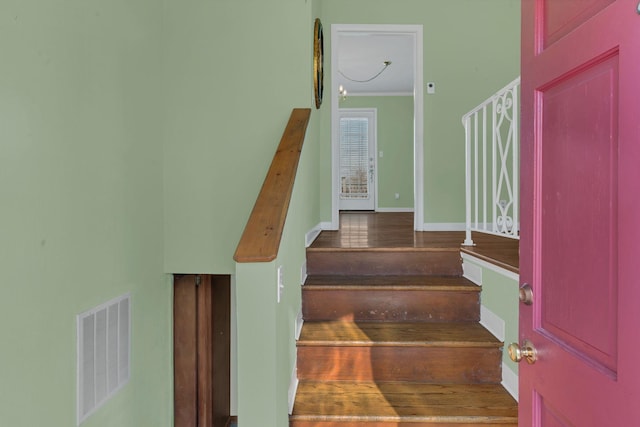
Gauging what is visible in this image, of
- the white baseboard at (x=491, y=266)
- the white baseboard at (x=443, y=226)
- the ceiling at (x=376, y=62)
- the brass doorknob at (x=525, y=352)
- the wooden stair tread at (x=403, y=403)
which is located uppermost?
the ceiling at (x=376, y=62)

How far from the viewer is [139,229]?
2.34 metres

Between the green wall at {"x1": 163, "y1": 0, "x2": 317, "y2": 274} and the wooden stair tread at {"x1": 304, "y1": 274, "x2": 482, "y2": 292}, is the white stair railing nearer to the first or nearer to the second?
the wooden stair tread at {"x1": 304, "y1": 274, "x2": 482, "y2": 292}

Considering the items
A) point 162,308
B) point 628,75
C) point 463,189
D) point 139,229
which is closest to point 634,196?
point 628,75

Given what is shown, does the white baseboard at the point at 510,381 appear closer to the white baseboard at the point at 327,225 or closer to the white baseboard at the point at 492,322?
the white baseboard at the point at 492,322

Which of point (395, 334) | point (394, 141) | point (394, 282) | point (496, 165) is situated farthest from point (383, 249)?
point (394, 141)

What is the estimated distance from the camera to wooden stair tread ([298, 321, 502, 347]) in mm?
2123

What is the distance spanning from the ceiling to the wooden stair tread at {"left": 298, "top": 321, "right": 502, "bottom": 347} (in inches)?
123

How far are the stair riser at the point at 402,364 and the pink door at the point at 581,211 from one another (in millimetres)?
980

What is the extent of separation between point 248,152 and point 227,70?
54cm

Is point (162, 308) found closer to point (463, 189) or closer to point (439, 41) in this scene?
point (463, 189)

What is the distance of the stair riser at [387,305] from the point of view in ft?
7.93

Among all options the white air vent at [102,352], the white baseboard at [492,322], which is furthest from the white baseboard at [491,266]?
the white air vent at [102,352]

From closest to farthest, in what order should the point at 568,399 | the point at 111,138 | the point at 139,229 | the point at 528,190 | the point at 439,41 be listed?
the point at 568,399, the point at 528,190, the point at 111,138, the point at 139,229, the point at 439,41

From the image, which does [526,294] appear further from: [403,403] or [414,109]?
[414,109]
